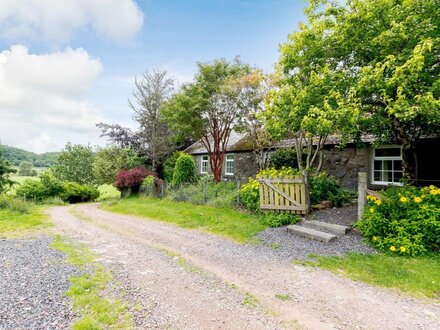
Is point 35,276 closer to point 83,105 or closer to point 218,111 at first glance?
point 218,111

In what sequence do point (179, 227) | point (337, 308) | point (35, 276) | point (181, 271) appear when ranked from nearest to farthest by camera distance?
Result: 1. point (337, 308)
2. point (35, 276)
3. point (181, 271)
4. point (179, 227)

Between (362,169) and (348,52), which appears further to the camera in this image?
(362,169)

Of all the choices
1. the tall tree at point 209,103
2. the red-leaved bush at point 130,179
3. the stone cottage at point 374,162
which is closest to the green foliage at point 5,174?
the red-leaved bush at point 130,179

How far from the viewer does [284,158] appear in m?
13.9

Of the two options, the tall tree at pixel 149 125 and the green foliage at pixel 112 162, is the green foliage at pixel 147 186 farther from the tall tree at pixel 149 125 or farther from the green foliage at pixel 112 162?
the tall tree at pixel 149 125

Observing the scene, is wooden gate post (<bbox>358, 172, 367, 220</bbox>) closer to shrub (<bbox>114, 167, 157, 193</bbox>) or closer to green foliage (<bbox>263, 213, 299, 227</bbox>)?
green foliage (<bbox>263, 213, 299, 227</bbox>)

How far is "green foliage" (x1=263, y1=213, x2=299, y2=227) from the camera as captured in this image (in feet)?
25.6

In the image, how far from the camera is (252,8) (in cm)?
1105

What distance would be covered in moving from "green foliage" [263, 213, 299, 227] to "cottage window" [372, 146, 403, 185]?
20.5ft

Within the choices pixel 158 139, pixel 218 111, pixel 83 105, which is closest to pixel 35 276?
pixel 218 111

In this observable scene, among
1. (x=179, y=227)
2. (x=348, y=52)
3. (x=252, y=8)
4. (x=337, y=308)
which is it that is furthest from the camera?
(x=252, y=8)

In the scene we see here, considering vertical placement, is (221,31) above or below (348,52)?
above

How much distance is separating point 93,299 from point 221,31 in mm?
12644

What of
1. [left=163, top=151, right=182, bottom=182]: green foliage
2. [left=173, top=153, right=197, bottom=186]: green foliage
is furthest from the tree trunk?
[left=163, top=151, right=182, bottom=182]: green foliage
